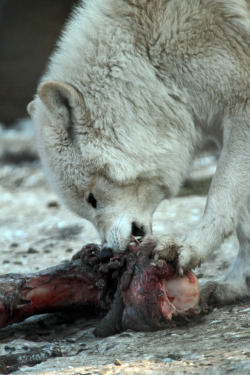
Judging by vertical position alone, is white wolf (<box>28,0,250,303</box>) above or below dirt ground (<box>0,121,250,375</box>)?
above

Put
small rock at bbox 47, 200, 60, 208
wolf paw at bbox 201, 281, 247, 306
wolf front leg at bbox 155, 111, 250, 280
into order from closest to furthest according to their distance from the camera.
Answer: wolf front leg at bbox 155, 111, 250, 280, wolf paw at bbox 201, 281, 247, 306, small rock at bbox 47, 200, 60, 208

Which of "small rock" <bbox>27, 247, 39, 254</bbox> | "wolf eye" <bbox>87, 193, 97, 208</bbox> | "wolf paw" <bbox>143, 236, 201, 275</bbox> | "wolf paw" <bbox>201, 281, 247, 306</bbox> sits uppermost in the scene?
"wolf eye" <bbox>87, 193, 97, 208</bbox>

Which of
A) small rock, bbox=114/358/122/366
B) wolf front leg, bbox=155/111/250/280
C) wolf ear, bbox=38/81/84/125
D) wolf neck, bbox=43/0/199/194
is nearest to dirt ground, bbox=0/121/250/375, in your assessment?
small rock, bbox=114/358/122/366

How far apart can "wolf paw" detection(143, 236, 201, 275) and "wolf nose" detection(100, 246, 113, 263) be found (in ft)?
1.18

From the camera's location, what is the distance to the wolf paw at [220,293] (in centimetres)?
368

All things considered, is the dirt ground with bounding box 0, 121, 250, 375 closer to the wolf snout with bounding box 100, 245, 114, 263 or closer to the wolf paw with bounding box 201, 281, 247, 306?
the wolf paw with bounding box 201, 281, 247, 306

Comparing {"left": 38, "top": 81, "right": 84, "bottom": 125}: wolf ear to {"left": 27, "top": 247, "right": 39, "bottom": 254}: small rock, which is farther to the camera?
{"left": 27, "top": 247, "right": 39, "bottom": 254}: small rock

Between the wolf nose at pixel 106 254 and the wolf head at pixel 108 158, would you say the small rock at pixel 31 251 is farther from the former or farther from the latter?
the wolf nose at pixel 106 254

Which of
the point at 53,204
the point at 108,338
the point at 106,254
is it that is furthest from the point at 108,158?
the point at 53,204

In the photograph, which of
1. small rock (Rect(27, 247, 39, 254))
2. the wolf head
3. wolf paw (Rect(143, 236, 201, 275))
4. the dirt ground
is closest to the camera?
the dirt ground

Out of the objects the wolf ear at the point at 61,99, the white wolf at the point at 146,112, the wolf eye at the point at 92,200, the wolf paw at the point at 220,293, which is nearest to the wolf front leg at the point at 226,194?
the white wolf at the point at 146,112

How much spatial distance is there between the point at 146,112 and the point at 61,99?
0.58 m

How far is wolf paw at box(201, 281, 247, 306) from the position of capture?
3.68m

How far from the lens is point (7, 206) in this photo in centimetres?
754
